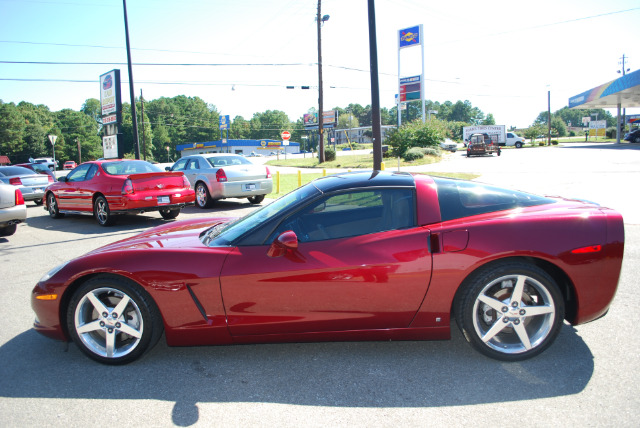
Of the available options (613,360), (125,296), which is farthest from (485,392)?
(125,296)

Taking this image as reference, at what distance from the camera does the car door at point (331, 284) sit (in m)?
3.05

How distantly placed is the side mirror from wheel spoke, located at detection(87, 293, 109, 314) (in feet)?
4.21

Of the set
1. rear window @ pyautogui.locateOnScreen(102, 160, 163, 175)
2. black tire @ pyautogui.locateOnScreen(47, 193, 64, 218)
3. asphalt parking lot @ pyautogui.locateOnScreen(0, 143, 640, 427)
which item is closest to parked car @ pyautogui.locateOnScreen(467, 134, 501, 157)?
rear window @ pyautogui.locateOnScreen(102, 160, 163, 175)

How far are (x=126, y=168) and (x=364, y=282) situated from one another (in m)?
9.06

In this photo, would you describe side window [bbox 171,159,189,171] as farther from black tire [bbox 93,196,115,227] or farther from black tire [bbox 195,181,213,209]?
black tire [bbox 93,196,115,227]

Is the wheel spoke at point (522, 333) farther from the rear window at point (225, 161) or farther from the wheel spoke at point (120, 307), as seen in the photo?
the rear window at point (225, 161)

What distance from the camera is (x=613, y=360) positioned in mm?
3131

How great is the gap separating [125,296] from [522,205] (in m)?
3.02

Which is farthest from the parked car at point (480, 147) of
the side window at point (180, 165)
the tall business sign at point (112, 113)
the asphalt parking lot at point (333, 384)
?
the asphalt parking lot at point (333, 384)

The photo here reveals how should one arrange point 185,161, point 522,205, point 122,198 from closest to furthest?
point 522,205 → point 122,198 → point 185,161

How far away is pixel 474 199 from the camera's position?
3443mm

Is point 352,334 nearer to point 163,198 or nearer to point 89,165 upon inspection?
point 163,198

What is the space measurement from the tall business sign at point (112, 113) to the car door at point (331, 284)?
2244cm

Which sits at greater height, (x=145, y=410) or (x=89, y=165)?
(x=89, y=165)
